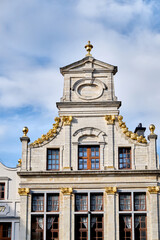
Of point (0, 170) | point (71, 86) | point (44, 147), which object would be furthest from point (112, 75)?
point (0, 170)

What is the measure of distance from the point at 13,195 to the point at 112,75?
32.7ft

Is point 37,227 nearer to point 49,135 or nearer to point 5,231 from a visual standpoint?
point 5,231

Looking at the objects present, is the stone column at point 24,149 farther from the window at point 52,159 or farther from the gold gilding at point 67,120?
the gold gilding at point 67,120

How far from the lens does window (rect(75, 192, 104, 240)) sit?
34.8 meters

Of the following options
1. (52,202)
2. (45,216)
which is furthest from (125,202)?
(45,216)

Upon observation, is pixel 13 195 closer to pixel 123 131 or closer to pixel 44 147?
pixel 44 147

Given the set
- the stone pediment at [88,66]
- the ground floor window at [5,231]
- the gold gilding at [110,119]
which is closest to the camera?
the ground floor window at [5,231]

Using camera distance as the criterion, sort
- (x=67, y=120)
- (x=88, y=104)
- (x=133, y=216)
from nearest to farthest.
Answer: (x=133, y=216)
(x=67, y=120)
(x=88, y=104)

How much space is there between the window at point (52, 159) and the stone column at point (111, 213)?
11.6ft

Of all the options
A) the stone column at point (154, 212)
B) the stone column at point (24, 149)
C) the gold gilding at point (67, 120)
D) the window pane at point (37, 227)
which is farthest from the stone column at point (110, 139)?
the window pane at point (37, 227)

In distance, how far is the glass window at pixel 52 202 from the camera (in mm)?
35469

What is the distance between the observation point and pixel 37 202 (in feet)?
117

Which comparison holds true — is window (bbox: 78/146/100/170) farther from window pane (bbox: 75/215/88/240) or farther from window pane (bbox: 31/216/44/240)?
window pane (bbox: 31/216/44/240)

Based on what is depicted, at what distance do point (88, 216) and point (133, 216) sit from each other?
9.18 feet
